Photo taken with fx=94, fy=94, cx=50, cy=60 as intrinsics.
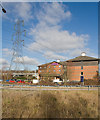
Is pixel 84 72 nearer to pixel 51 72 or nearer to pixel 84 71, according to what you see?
pixel 84 71

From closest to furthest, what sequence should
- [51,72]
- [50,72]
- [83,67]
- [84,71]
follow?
1. [50,72]
2. [51,72]
3. [84,71]
4. [83,67]

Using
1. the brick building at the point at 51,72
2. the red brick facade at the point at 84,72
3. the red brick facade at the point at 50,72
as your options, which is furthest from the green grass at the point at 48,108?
the red brick facade at the point at 84,72

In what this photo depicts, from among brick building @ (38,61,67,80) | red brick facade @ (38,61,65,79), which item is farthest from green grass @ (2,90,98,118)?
red brick facade @ (38,61,65,79)

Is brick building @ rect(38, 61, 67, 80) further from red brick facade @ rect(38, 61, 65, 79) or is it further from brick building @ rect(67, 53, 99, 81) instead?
brick building @ rect(67, 53, 99, 81)

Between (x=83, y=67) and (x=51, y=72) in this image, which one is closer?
(x=51, y=72)

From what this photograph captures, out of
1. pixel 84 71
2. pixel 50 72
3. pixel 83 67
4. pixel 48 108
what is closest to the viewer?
pixel 48 108

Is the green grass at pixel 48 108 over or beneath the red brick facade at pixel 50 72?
beneath

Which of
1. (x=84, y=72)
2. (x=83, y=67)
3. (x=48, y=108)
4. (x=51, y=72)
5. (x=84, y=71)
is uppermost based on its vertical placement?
(x=83, y=67)

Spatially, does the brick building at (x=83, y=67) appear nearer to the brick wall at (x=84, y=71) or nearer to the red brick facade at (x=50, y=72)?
the brick wall at (x=84, y=71)

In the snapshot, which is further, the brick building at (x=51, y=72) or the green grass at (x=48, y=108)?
the brick building at (x=51, y=72)

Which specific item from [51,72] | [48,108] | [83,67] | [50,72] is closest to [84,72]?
[83,67]

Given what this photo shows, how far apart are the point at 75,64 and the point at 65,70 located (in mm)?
8827

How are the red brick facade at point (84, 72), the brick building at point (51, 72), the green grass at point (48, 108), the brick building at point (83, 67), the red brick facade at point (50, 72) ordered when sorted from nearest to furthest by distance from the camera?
1. the green grass at point (48, 108)
2. the brick building at point (51, 72)
3. the red brick facade at point (50, 72)
4. the red brick facade at point (84, 72)
5. the brick building at point (83, 67)

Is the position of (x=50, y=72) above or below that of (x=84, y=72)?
above
